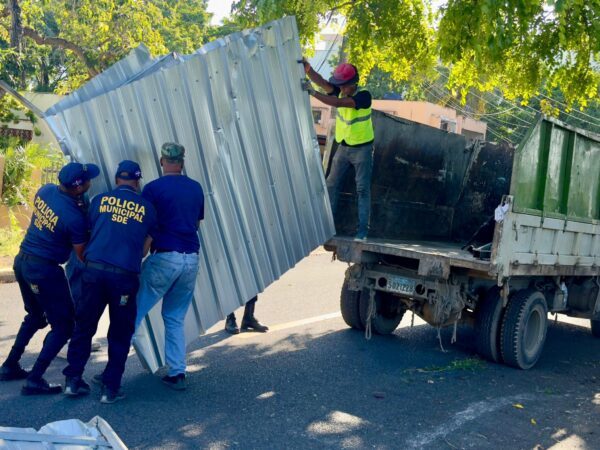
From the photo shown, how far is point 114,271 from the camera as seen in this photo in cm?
476

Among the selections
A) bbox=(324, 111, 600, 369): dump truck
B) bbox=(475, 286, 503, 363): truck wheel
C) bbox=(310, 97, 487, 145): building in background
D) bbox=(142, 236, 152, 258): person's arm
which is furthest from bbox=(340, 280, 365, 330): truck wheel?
bbox=(310, 97, 487, 145): building in background

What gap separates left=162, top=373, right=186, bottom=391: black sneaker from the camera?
534 cm

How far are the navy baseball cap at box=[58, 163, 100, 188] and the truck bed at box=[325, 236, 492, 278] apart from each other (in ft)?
8.79

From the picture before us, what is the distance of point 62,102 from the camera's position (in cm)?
537

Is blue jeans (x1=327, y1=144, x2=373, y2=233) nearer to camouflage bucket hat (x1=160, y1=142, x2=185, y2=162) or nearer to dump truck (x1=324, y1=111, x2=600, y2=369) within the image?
dump truck (x1=324, y1=111, x2=600, y2=369)

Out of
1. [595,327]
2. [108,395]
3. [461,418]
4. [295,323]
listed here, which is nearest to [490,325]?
[461,418]

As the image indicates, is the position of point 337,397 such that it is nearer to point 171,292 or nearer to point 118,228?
point 171,292

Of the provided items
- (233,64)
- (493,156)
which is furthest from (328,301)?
(233,64)

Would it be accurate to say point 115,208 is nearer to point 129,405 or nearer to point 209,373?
point 129,405

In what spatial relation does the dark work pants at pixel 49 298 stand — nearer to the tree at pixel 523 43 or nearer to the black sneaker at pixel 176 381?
the black sneaker at pixel 176 381

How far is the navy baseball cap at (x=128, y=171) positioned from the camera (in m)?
4.90

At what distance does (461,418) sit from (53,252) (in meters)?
3.14

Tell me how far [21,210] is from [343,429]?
29.8 ft

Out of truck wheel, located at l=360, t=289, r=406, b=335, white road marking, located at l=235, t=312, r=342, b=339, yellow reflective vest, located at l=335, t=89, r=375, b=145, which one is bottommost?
white road marking, located at l=235, t=312, r=342, b=339
